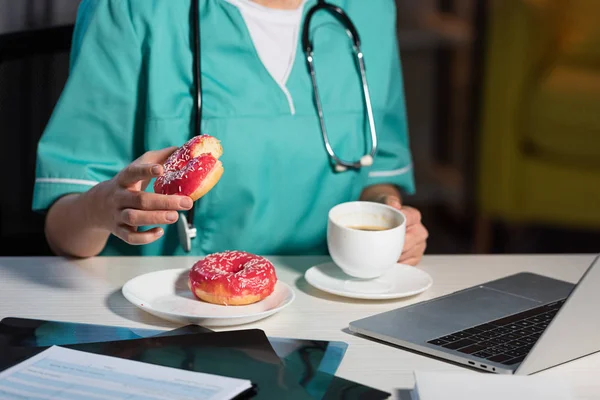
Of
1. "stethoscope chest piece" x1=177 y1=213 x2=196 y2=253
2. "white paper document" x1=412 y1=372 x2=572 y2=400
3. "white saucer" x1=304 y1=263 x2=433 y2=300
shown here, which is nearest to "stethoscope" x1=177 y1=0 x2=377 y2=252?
"stethoscope chest piece" x1=177 y1=213 x2=196 y2=253

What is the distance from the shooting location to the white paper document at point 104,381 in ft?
2.40

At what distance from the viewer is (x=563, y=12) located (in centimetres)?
302

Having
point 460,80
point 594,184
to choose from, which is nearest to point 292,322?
point 594,184

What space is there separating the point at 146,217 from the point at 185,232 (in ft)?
0.88

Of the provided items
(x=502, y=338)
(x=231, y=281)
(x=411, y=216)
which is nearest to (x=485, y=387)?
(x=502, y=338)

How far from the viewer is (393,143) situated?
152cm

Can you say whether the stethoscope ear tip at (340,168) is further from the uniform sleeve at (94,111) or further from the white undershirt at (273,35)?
the uniform sleeve at (94,111)

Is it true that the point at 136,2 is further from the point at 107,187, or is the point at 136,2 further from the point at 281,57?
the point at 107,187

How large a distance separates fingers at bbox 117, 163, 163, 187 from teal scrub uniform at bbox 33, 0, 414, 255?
0.80 ft

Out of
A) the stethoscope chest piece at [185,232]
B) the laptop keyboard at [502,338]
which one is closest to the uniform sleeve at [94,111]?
the stethoscope chest piece at [185,232]

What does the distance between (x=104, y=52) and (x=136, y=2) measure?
0.08 meters


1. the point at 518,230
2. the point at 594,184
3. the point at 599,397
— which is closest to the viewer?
the point at 599,397

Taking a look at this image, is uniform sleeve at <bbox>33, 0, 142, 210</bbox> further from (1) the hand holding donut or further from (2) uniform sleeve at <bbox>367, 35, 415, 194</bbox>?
(2) uniform sleeve at <bbox>367, 35, 415, 194</bbox>

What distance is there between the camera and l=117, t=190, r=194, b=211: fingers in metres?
0.93
